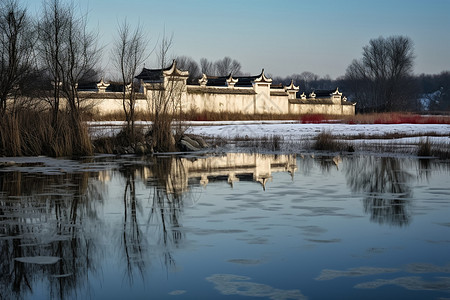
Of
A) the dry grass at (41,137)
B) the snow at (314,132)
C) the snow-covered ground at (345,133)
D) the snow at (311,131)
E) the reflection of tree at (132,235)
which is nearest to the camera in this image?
the reflection of tree at (132,235)

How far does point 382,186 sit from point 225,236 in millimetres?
5083

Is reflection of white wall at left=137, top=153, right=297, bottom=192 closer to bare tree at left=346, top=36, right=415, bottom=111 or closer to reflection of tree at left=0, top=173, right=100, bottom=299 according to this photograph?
reflection of tree at left=0, top=173, right=100, bottom=299

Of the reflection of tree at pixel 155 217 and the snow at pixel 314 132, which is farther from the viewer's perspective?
the snow at pixel 314 132

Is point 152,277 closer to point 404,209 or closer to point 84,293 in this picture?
point 84,293

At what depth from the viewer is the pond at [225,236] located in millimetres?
4953

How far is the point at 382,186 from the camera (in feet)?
35.8

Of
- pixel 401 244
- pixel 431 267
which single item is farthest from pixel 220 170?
pixel 431 267

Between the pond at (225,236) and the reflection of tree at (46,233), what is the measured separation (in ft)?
0.06

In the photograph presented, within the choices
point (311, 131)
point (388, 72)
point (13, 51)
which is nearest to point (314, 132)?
point (311, 131)

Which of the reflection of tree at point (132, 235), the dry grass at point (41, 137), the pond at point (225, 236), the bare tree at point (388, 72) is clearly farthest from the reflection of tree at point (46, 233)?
the bare tree at point (388, 72)

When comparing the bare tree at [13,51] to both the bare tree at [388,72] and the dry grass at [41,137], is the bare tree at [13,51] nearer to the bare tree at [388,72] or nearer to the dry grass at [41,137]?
the dry grass at [41,137]

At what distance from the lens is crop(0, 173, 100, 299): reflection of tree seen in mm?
5137

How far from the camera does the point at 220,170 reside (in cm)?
1398

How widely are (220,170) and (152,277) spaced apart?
28.9 ft
